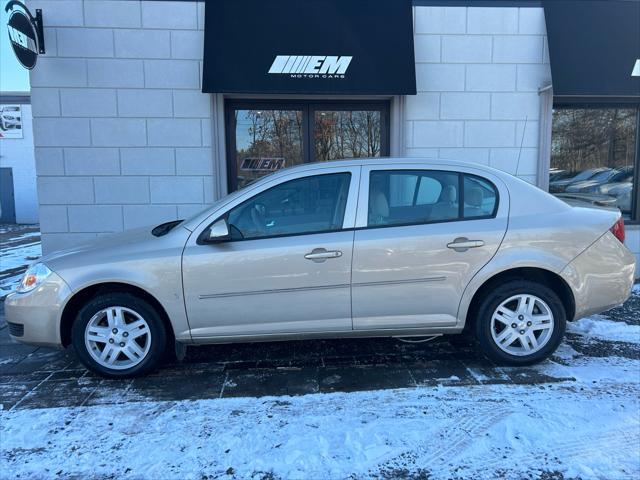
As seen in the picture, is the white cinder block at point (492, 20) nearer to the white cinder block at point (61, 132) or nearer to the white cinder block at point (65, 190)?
the white cinder block at point (61, 132)

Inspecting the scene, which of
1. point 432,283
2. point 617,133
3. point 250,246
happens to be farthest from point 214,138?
point 617,133

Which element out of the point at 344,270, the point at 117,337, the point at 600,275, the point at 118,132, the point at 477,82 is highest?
the point at 477,82

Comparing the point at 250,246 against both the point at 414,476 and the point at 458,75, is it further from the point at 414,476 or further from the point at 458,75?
the point at 458,75

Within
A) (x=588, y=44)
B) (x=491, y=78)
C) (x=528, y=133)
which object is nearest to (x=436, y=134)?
(x=491, y=78)

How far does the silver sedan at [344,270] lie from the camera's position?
3691mm

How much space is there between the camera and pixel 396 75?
21.0 ft

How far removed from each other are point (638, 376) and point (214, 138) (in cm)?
551

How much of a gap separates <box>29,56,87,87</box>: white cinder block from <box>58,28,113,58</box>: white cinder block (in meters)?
0.10

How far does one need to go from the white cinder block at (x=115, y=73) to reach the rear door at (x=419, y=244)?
4168mm

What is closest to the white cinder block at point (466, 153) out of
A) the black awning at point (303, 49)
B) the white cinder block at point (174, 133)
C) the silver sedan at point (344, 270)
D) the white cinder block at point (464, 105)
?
the white cinder block at point (464, 105)

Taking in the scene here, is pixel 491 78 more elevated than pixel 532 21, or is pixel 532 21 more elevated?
pixel 532 21

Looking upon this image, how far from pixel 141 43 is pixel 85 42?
0.71 metres

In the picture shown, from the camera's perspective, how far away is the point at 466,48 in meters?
6.87

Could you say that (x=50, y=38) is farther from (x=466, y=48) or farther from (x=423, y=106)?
(x=466, y=48)
